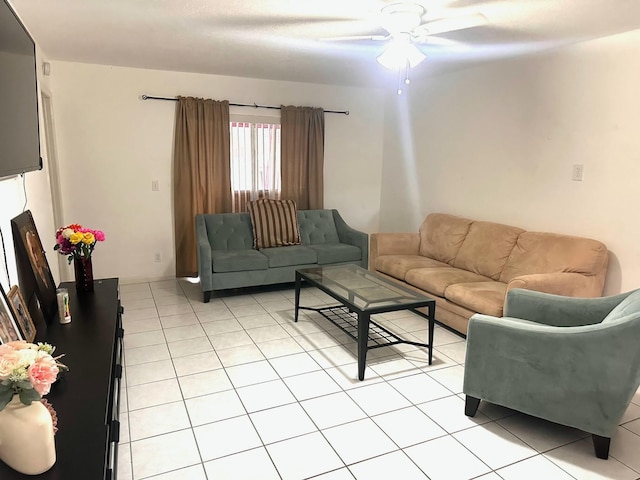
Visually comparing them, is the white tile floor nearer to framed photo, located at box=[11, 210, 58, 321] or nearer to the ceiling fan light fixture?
framed photo, located at box=[11, 210, 58, 321]

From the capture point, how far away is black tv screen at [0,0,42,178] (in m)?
1.74

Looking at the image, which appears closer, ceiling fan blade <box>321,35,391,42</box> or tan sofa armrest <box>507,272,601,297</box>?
tan sofa armrest <box>507,272,601,297</box>

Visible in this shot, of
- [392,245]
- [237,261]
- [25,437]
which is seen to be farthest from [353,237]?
[25,437]

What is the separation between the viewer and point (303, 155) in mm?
5324

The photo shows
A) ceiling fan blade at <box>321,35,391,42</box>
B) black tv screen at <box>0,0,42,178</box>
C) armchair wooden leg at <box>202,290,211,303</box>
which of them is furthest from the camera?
armchair wooden leg at <box>202,290,211,303</box>

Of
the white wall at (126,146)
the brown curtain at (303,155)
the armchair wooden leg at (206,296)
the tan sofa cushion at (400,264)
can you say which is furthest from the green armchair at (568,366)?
the white wall at (126,146)

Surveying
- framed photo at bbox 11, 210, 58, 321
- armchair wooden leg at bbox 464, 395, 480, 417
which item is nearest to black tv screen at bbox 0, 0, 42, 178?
framed photo at bbox 11, 210, 58, 321

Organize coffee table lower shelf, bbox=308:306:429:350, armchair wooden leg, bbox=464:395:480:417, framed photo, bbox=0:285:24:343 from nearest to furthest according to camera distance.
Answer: framed photo, bbox=0:285:24:343 < armchair wooden leg, bbox=464:395:480:417 < coffee table lower shelf, bbox=308:306:429:350

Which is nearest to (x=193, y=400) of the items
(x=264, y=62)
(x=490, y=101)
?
(x=264, y=62)

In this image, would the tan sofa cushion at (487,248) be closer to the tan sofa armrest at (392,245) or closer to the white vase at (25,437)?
the tan sofa armrest at (392,245)

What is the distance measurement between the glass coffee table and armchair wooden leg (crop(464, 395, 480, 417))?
1.97 ft

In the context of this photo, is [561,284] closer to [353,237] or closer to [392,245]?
[392,245]

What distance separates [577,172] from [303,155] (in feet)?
9.83

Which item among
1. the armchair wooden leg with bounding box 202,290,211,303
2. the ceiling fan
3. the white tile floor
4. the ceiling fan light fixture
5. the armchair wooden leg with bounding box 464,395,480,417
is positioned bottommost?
the white tile floor
